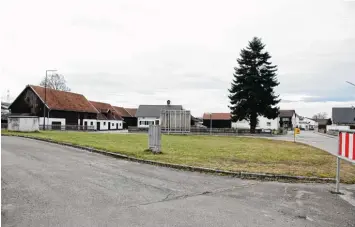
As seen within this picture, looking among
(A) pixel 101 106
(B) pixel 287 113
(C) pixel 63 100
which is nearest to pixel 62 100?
(C) pixel 63 100

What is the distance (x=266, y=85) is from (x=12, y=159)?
43.8 meters

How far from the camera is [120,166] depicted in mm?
10219

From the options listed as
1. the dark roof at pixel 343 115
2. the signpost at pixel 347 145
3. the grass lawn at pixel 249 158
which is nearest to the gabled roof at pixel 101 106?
the grass lawn at pixel 249 158

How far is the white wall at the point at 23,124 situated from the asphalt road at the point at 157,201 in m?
28.1

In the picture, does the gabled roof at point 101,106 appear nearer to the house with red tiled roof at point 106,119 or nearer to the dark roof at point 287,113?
the house with red tiled roof at point 106,119

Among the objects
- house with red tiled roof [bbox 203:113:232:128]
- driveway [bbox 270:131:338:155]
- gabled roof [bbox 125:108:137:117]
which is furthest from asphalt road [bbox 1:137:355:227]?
gabled roof [bbox 125:108:137:117]

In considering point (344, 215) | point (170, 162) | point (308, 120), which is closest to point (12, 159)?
point (170, 162)

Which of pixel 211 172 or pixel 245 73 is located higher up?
pixel 245 73

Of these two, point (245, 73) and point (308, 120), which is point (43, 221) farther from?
point (308, 120)

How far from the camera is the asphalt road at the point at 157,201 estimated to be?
15.6ft

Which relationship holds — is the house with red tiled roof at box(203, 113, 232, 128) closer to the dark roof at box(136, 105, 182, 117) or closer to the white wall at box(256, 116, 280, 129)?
the white wall at box(256, 116, 280, 129)

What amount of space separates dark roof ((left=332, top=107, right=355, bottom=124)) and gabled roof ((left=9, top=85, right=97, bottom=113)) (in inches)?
2685

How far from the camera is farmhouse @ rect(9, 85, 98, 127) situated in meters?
54.2

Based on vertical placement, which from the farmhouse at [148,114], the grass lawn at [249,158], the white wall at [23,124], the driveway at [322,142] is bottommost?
the driveway at [322,142]
